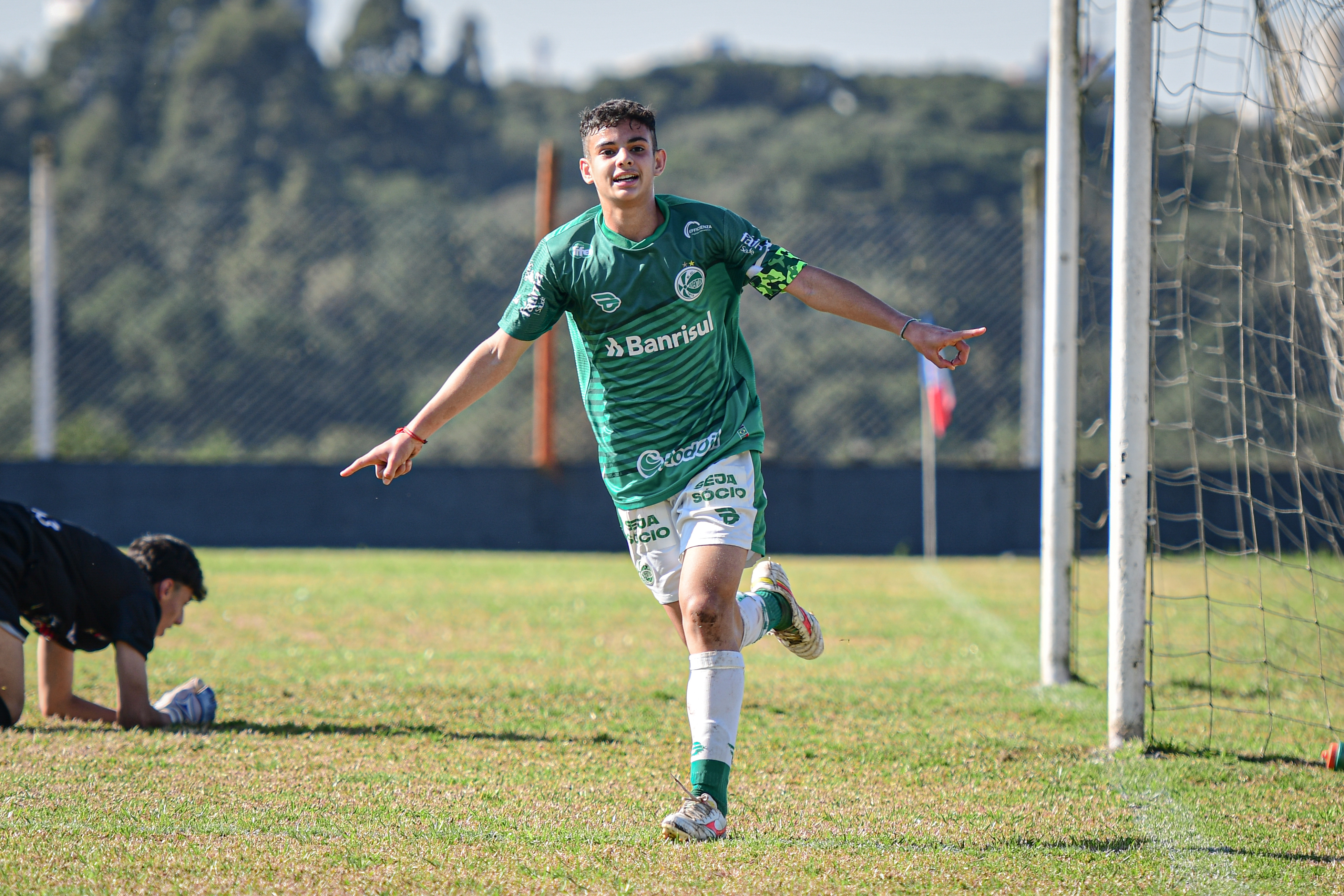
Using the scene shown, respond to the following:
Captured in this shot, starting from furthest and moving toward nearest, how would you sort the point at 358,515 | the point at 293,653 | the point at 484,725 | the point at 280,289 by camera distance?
the point at 280,289 < the point at 358,515 < the point at 293,653 < the point at 484,725

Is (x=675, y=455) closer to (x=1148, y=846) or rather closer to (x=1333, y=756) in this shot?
(x=1148, y=846)

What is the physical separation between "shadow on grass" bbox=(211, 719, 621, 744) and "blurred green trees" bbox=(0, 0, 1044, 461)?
32.6ft

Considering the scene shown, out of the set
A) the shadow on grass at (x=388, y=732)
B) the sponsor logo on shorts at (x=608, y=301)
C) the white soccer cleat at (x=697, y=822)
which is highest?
the sponsor logo on shorts at (x=608, y=301)

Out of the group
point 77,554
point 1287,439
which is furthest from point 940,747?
point 1287,439

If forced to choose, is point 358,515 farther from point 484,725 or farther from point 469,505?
point 484,725

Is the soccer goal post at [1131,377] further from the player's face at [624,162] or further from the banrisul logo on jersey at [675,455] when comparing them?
the player's face at [624,162]

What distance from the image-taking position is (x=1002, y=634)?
321 inches

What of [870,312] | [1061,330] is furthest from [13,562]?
[1061,330]

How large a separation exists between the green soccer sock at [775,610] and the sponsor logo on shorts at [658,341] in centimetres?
89

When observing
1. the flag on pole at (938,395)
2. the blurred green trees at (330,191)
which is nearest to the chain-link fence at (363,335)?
the blurred green trees at (330,191)

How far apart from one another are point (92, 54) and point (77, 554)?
140 feet

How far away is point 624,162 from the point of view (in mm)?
3713

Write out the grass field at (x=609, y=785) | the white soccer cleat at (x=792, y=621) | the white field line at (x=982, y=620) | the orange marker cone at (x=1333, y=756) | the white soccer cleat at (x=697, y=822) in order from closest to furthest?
the grass field at (x=609, y=785)
the white soccer cleat at (x=697, y=822)
the white soccer cleat at (x=792, y=621)
the orange marker cone at (x=1333, y=756)
the white field line at (x=982, y=620)

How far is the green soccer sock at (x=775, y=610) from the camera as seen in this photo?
4.04 meters
